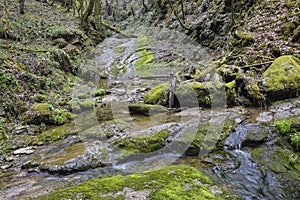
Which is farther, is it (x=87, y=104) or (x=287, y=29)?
(x=87, y=104)

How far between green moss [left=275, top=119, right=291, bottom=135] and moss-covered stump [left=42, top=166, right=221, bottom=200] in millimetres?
2694

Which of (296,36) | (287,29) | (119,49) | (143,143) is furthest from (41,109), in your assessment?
(119,49)

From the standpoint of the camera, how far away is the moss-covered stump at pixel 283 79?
6.99 metres

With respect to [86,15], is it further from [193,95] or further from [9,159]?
[9,159]

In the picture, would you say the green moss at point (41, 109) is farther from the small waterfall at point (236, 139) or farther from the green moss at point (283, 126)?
the green moss at point (283, 126)

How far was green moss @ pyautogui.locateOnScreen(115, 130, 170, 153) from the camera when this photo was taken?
5760 millimetres

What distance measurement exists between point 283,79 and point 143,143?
490cm

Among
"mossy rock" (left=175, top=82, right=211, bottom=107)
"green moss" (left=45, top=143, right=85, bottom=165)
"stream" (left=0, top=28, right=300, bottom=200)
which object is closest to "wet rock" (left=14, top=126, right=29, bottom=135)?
"stream" (left=0, top=28, right=300, bottom=200)

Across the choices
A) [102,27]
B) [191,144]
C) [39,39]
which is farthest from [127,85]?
[102,27]

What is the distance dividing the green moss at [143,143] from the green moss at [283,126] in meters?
2.84

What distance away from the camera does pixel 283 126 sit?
5664mm

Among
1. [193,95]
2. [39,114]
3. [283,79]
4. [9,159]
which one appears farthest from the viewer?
[193,95]

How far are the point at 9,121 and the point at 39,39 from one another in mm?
7987

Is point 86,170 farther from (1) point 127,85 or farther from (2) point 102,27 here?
(2) point 102,27
